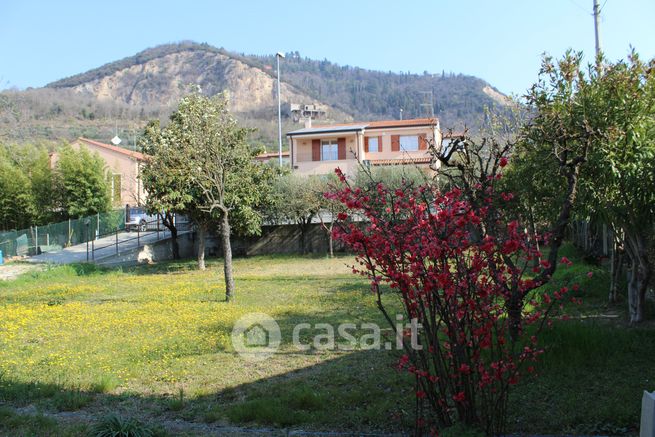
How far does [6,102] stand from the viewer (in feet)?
59.0

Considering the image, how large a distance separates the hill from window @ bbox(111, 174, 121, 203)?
29600 millimetres

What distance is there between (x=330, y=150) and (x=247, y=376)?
34.8 meters

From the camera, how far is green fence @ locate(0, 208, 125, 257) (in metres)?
26.0

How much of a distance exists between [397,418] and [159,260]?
23.4 m

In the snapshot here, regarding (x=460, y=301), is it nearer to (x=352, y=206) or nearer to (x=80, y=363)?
(x=352, y=206)

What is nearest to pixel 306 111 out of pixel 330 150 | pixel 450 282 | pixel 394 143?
pixel 330 150

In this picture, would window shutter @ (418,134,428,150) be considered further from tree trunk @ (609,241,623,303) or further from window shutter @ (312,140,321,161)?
window shutter @ (312,140,321,161)

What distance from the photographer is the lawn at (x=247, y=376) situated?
188 inches

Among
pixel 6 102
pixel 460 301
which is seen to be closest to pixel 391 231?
pixel 460 301

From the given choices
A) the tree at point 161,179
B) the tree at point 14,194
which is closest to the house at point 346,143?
the tree at point 14,194

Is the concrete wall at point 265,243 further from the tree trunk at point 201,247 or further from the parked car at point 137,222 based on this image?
the tree trunk at point 201,247

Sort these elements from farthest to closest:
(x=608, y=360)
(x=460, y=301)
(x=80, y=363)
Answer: (x=80, y=363), (x=608, y=360), (x=460, y=301)

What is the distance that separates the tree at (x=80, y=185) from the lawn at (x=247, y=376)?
2068cm

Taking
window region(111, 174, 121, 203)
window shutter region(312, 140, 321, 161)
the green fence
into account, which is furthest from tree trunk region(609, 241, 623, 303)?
window shutter region(312, 140, 321, 161)
